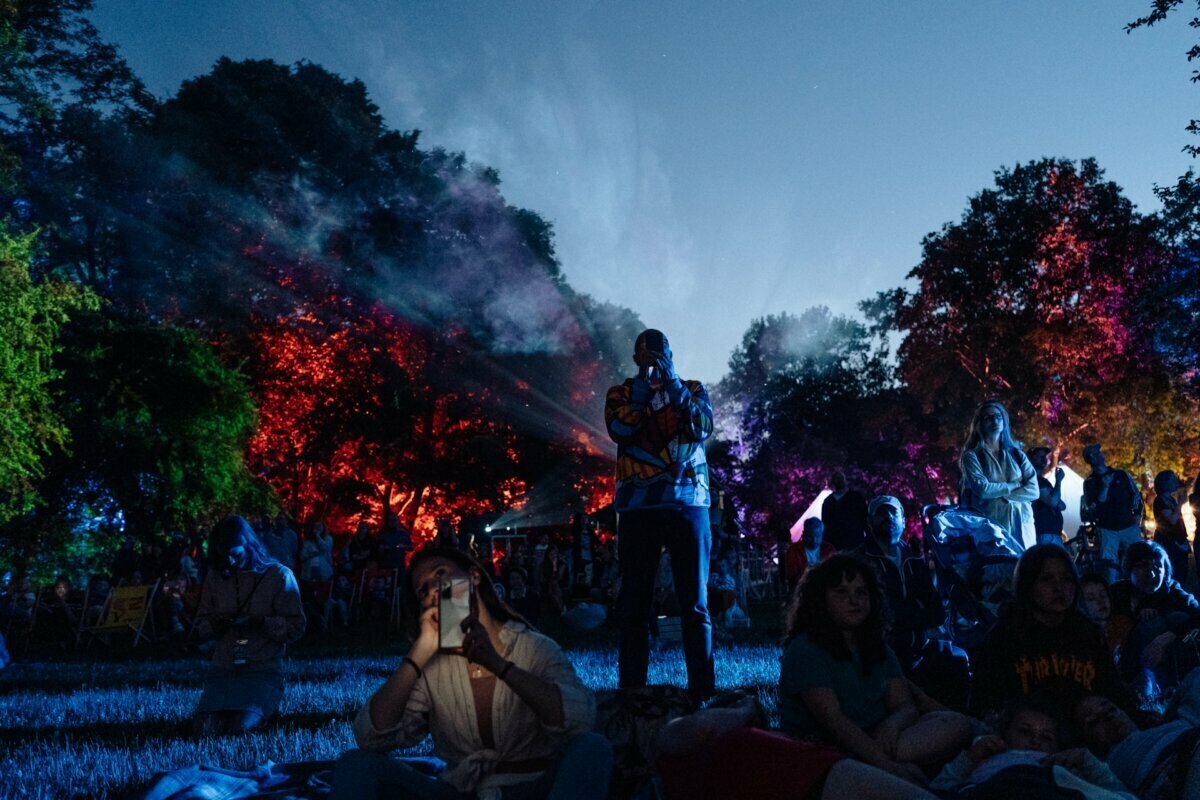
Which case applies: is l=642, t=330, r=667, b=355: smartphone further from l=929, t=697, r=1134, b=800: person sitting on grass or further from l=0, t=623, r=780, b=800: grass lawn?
l=929, t=697, r=1134, b=800: person sitting on grass

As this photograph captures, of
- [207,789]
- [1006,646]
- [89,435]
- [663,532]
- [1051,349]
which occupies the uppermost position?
[1051,349]

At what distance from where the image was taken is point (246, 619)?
283 inches

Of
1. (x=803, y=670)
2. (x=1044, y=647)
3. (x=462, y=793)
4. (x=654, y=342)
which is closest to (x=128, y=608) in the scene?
(x=654, y=342)

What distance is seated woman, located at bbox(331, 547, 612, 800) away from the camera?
3.61m

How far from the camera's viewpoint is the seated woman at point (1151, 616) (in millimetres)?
6820

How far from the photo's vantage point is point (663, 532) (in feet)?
20.6

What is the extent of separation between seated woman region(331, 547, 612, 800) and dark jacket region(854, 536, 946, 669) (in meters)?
3.64

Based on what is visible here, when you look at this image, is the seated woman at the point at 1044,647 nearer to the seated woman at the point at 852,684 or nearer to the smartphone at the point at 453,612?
the seated woman at the point at 852,684

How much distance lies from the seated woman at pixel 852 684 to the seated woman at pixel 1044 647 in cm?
57

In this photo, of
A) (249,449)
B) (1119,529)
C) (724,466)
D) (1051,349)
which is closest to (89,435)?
(249,449)

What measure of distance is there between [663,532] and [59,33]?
2746 cm

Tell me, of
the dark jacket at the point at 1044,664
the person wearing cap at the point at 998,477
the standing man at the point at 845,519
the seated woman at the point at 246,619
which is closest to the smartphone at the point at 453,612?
the dark jacket at the point at 1044,664

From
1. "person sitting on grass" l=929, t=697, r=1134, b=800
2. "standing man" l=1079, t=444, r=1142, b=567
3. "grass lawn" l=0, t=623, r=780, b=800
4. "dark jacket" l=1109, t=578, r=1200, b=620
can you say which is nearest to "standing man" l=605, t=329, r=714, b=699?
"grass lawn" l=0, t=623, r=780, b=800

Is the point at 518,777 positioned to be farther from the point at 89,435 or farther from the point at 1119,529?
the point at 89,435
